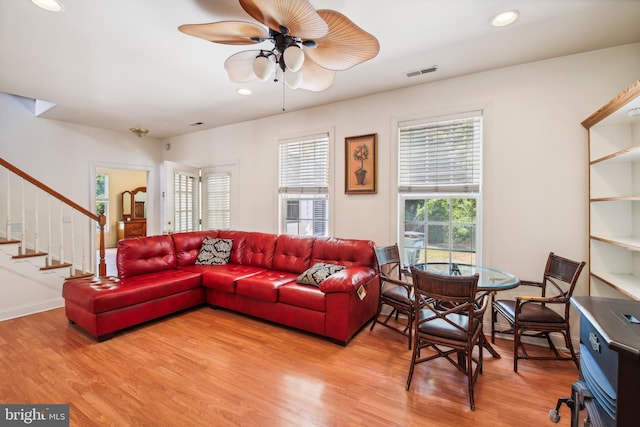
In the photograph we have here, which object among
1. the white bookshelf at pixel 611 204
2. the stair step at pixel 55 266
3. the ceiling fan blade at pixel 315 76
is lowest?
the stair step at pixel 55 266

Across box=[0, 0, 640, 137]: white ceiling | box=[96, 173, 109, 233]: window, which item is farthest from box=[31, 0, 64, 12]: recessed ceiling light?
box=[96, 173, 109, 233]: window

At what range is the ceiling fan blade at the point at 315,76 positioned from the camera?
217 centimetres

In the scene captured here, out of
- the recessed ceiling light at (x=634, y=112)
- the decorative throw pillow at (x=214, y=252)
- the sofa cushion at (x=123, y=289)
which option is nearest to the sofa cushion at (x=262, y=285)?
the sofa cushion at (x=123, y=289)

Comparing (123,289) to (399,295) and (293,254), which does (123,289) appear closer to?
(293,254)

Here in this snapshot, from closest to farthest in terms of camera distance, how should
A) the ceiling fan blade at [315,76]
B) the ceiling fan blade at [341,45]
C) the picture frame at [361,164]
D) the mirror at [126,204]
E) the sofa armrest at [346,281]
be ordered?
the ceiling fan blade at [341,45] → the ceiling fan blade at [315,76] → the sofa armrest at [346,281] → the picture frame at [361,164] → the mirror at [126,204]

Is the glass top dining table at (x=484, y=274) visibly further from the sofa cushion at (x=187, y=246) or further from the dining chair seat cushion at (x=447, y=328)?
the sofa cushion at (x=187, y=246)

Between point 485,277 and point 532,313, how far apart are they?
444mm

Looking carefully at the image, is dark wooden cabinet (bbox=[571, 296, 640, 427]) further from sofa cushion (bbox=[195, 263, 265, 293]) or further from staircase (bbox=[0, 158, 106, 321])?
staircase (bbox=[0, 158, 106, 321])

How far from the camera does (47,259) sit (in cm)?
376

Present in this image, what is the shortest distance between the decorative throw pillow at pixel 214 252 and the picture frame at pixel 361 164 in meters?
1.99

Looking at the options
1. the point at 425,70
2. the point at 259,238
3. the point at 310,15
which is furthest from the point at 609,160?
the point at 259,238

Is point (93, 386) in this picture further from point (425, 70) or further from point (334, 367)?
point (425, 70)

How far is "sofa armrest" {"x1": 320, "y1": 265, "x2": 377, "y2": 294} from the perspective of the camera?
273cm

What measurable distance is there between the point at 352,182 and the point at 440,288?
202 centimetres
